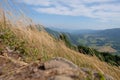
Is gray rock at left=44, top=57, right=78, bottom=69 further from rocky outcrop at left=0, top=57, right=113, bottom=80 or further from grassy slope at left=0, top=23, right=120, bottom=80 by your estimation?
grassy slope at left=0, top=23, right=120, bottom=80

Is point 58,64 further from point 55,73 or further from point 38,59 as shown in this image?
point 38,59

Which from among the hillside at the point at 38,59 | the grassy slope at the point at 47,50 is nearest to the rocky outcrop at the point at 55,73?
the hillside at the point at 38,59

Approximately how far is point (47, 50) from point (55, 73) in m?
3.22

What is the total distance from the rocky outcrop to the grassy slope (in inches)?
84.6

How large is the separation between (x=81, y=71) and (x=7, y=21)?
4.83 meters

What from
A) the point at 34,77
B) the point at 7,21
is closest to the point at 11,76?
the point at 34,77

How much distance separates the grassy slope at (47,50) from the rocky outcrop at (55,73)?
2.15 meters

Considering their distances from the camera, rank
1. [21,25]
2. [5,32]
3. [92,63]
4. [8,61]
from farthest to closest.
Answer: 1. [21,25]
2. [5,32]
3. [92,63]
4. [8,61]

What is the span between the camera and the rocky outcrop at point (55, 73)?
11.4 ft

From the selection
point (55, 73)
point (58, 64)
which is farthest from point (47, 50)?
point (55, 73)

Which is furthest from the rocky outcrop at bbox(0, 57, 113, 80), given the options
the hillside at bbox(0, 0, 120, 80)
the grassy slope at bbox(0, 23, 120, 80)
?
the grassy slope at bbox(0, 23, 120, 80)

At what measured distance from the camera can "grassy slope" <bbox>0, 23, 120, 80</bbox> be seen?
6367 mm

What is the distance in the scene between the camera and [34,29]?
7.67m

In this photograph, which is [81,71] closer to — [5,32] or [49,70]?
[49,70]
